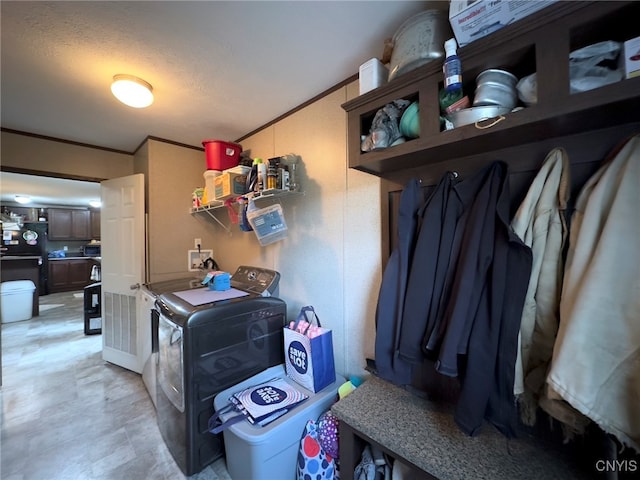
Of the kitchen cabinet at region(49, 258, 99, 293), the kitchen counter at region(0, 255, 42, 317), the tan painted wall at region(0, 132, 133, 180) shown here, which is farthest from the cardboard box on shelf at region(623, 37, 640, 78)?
the kitchen cabinet at region(49, 258, 99, 293)

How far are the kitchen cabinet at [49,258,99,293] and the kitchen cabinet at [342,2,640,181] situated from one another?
28.8 ft

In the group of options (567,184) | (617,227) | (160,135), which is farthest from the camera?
(160,135)

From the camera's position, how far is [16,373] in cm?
250

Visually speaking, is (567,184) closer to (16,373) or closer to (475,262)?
(475,262)

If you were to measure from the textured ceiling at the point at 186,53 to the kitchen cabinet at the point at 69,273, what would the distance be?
6416 millimetres

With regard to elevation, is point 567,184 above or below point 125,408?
above

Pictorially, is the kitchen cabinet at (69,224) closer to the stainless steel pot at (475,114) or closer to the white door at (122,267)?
the white door at (122,267)

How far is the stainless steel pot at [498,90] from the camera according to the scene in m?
0.80

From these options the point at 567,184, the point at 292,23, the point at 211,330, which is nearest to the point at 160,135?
the point at 292,23

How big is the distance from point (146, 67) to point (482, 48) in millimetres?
1770

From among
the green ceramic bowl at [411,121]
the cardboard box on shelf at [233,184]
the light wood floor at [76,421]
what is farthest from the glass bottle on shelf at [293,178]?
the light wood floor at [76,421]

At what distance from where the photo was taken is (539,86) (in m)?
0.71

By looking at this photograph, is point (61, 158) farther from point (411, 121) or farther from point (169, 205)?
point (411, 121)

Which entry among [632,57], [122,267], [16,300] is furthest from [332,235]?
[16,300]
